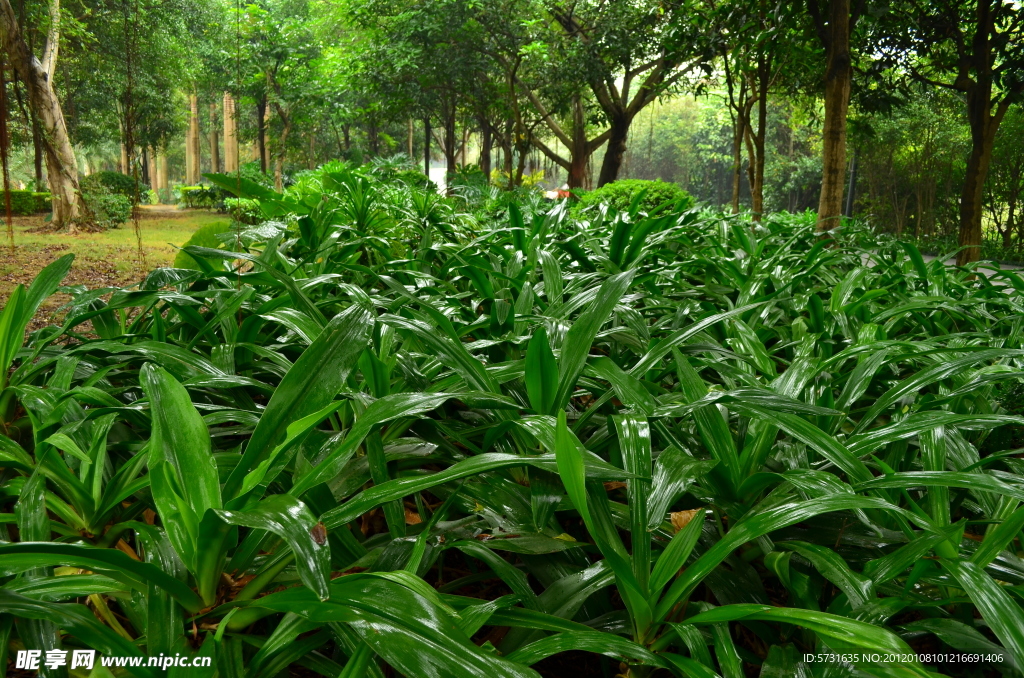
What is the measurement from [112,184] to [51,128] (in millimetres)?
190

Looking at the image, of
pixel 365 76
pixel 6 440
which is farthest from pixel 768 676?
pixel 365 76

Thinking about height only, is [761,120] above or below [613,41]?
below

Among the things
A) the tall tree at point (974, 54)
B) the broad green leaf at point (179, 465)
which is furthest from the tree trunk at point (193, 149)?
the tall tree at point (974, 54)

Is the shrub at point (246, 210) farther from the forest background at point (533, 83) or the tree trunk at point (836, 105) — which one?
the tree trunk at point (836, 105)

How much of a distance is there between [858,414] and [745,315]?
39 centimetres

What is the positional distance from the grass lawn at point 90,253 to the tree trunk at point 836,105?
9.82ft

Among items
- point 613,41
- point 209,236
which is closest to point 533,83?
point 613,41

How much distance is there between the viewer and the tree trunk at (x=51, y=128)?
140cm

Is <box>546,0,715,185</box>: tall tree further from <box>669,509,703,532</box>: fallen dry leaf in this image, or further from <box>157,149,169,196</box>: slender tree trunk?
<box>669,509,703,532</box>: fallen dry leaf

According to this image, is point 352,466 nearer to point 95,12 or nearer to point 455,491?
point 455,491

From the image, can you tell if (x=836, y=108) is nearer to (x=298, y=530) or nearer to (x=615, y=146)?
(x=298, y=530)

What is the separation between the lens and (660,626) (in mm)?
606

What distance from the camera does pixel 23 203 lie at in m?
1.45

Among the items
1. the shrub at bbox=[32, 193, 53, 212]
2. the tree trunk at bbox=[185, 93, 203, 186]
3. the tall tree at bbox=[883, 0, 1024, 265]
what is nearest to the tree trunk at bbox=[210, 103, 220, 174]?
the tree trunk at bbox=[185, 93, 203, 186]
